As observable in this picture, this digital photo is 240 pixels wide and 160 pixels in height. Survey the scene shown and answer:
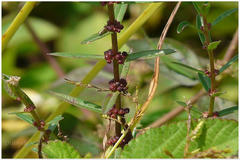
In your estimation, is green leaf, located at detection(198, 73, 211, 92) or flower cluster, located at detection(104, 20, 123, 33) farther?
green leaf, located at detection(198, 73, 211, 92)

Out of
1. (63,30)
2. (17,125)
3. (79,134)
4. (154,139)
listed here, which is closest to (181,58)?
(79,134)

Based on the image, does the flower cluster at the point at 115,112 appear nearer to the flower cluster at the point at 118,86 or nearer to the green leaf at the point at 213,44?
the flower cluster at the point at 118,86

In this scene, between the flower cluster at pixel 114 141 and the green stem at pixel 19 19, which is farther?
the green stem at pixel 19 19

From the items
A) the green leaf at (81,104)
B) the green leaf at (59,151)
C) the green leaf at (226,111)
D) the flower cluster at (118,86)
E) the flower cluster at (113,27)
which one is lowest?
the green leaf at (59,151)

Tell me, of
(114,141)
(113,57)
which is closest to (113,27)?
(113,57)

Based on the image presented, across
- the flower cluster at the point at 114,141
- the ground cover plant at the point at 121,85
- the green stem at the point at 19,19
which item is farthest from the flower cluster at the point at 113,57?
the green stem at the point at 19,19

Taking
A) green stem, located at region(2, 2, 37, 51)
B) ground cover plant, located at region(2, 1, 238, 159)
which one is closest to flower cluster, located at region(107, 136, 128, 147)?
ground cover plant, located at region(2, 1, 238, 159)

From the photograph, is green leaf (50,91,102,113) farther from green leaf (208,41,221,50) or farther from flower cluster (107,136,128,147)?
green leaf (208,41,221,50)

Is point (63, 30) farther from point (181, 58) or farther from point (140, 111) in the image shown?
point (140, 111)
